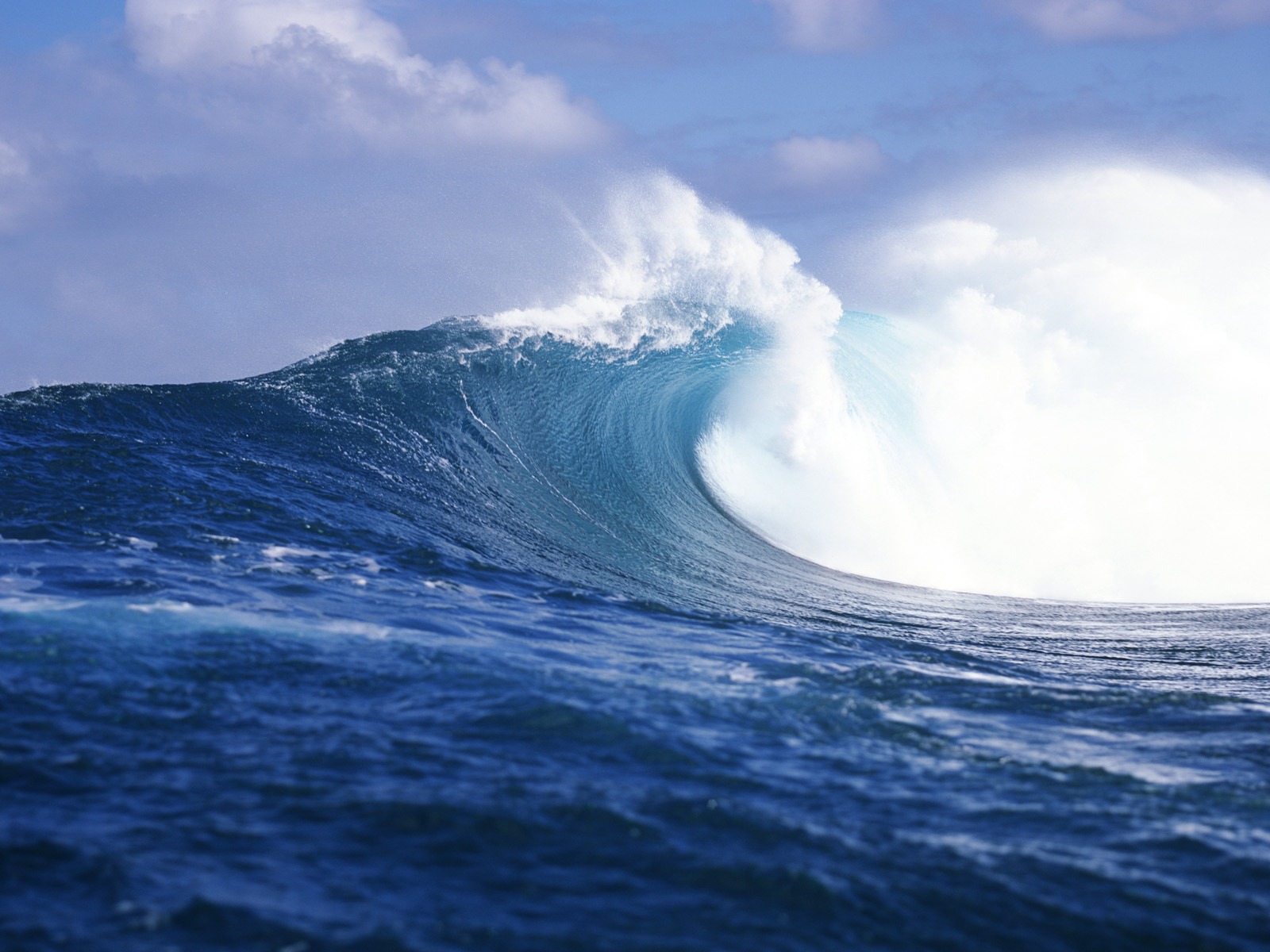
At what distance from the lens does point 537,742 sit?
566 centimetres

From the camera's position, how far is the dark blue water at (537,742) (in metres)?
4.02

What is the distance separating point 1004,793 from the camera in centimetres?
530

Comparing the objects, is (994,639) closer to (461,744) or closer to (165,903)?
(461,744)

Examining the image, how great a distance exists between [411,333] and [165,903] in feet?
47.3

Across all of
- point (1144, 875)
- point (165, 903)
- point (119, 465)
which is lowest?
point (165, 903)

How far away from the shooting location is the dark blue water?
4016 mm

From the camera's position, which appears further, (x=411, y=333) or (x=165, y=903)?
(x=411, y=333)

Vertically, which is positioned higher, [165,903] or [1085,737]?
[1085,737]

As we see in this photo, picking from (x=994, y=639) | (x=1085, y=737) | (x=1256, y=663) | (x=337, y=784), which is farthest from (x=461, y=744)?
(x=1256, y=663)

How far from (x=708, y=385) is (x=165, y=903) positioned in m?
15.0

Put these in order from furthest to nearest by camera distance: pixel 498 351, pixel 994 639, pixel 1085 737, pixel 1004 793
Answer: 1. pixel 498 351
2. pixel 994 639
3. pixel 1085 737
4. pixel 1004 793

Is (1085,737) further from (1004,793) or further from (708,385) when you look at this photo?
(708,385)

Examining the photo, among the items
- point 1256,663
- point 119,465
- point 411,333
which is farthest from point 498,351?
point 1256,663

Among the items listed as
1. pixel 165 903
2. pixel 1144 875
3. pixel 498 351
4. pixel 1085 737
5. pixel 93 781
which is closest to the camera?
pixel 165 903
